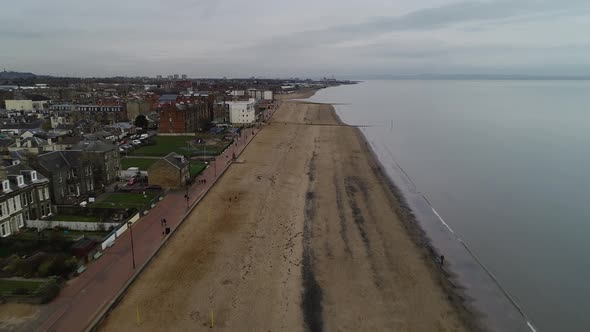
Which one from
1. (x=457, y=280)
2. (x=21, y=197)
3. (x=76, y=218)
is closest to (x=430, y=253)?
(x=457, y=280)

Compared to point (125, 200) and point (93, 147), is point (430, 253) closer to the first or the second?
point (125, 200)

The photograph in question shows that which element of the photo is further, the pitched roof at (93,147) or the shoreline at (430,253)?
the pitched roof at (93,147)

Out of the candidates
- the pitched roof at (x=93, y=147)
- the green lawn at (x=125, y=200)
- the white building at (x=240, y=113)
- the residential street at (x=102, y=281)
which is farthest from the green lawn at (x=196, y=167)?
the white building at (x=240, y=113)

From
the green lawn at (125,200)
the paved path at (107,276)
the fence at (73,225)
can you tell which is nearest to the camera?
the paved path at (107,276)

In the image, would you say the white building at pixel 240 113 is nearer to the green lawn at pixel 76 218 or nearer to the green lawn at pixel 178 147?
the green lawn at pixel 178 147

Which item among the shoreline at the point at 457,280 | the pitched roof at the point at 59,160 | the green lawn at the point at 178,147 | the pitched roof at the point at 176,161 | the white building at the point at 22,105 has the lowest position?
the shoreline at the point at 457,280

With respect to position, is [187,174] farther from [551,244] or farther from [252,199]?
[551,244]
